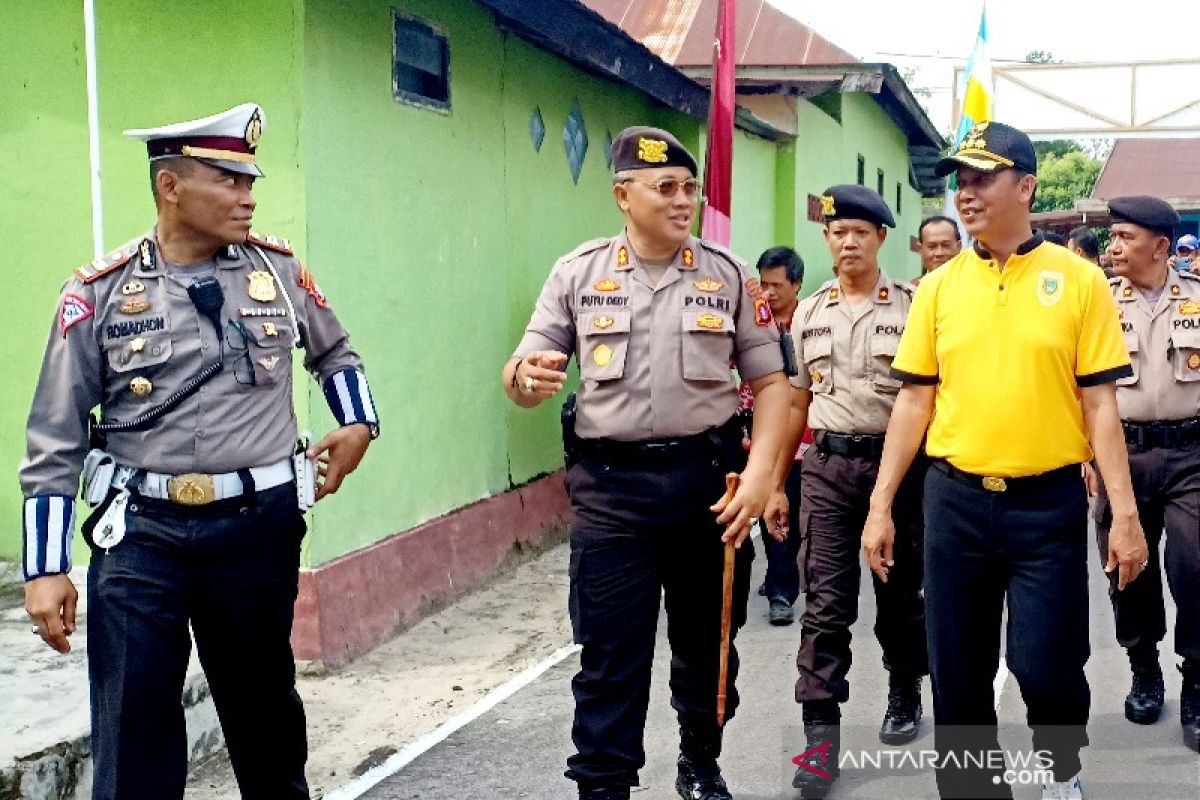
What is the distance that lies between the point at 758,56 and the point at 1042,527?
33.9 feet

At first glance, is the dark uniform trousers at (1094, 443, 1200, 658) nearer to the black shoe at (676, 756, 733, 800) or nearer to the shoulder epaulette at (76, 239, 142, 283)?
the black shoe at (676, 756, 733, 800)

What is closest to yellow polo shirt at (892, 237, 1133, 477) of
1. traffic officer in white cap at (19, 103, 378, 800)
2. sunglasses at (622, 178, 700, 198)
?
sunglasses at (622, 178, 700, 198)

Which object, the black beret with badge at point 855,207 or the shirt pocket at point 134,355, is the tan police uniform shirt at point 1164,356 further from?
the shirt pocket at point 134,355

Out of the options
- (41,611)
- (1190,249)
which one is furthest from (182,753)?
(1190,249)

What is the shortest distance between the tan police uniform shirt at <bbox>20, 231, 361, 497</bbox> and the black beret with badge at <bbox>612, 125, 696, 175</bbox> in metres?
1.19

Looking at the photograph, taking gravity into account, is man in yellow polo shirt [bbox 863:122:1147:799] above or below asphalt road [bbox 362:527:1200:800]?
above

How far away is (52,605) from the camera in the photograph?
3.37 metres

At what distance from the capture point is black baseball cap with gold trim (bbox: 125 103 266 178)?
3568 mm

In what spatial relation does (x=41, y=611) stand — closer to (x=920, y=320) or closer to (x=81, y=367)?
(x=81, y=367)

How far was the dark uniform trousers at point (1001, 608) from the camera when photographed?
3926 mm

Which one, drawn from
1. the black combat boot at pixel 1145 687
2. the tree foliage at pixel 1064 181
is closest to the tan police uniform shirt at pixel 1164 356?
the black combat boot at pixel 1145 687

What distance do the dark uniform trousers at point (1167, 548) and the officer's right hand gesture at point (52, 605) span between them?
3.73 meters

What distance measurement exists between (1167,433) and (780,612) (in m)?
2.52

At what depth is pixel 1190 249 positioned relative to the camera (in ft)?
35.2
